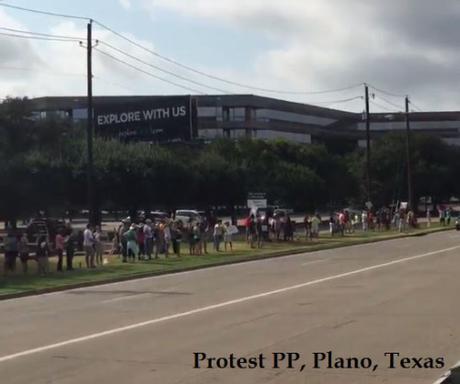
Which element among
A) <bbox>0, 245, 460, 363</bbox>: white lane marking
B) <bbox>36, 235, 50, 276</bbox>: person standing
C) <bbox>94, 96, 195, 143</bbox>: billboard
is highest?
<bbox>94, 96, 195, 143</bbox>: billboard

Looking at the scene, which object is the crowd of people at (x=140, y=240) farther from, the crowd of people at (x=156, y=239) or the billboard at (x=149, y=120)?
the billboard at (x=149, y=120)

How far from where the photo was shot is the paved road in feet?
36.6

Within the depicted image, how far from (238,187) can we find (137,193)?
40.8 ft

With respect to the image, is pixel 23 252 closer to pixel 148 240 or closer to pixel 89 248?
pixel 89 248

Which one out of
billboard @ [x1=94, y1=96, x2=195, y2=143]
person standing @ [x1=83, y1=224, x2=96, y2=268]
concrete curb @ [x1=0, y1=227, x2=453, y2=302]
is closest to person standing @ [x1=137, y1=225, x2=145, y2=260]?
concrete curb @ [x1=0, y1=227, x2=453, y2=302]

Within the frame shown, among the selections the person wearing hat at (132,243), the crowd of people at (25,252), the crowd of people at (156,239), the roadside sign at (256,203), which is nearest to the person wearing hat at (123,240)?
the crowd of people at (156,239)

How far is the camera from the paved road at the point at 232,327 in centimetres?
1116

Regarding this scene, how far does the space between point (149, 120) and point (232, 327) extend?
58316 mm

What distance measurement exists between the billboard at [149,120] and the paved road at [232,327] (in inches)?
1720

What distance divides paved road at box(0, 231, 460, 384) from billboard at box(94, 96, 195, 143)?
143 ft

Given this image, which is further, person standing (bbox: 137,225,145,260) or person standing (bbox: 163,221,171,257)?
person standing (bbox: 163,221,171,257)

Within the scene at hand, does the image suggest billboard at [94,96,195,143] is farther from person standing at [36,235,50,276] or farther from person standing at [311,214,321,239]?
person standing at [36,235,50,276]

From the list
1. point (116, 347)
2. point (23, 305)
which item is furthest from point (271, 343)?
point (23, 305)

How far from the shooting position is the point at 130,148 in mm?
67562
